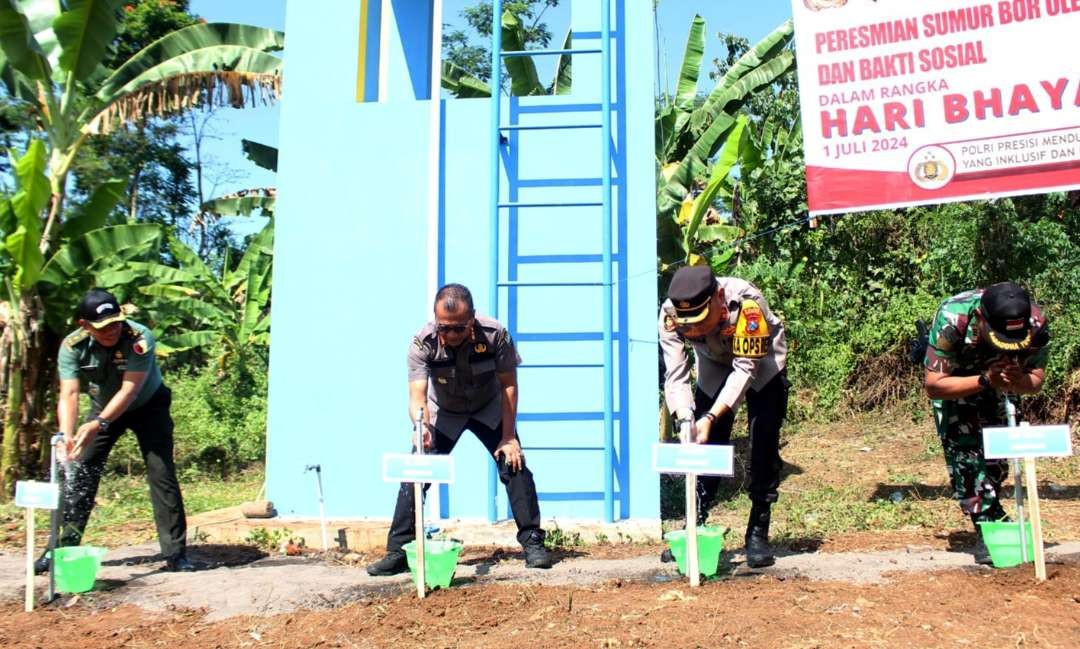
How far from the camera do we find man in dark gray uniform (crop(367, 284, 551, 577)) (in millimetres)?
4961

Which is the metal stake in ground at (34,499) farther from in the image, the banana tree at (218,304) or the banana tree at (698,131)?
the banana tree at (218,304)

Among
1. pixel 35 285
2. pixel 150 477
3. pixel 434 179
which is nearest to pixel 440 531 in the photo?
pixel 150 477

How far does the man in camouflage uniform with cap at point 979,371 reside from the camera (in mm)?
4285

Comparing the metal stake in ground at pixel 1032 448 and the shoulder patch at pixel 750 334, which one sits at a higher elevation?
the shoulder patch at pixel 750 334

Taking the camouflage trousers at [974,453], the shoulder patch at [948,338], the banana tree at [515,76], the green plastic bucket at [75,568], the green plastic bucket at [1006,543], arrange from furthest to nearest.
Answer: the banana tree at [515,76], the camouflage trousers at [974,453], the green plastic bucket at [75,568], the shoulder patch at [948,338], the green plastic bucket at [1006,543]

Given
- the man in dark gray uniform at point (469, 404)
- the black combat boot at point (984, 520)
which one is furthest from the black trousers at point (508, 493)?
the black combat boot at point (984, 520)

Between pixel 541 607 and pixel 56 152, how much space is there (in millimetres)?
7042

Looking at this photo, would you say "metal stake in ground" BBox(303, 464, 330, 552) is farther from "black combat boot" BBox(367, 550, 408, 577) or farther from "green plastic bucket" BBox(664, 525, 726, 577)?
"green plastic bucket" BBox(664, 525, 726, 577)

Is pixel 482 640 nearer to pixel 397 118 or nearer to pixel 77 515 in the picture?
pixel 77 515

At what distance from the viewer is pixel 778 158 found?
12.6 meters

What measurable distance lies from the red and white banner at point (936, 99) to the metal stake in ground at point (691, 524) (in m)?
3.42

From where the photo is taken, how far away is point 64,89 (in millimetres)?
8758

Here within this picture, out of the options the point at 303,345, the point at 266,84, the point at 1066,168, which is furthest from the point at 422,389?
the point at 266,84

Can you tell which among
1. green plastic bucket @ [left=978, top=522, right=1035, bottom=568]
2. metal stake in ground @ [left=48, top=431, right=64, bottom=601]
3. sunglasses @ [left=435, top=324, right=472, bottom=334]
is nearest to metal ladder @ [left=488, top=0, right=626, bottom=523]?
sunglasses @ [left=435, top=324, right=472, bottom=334]
